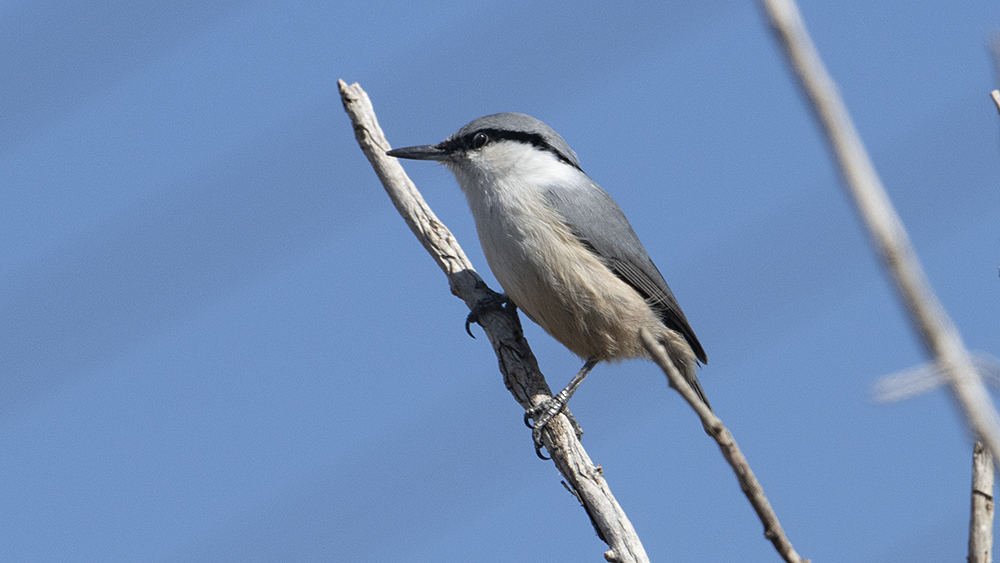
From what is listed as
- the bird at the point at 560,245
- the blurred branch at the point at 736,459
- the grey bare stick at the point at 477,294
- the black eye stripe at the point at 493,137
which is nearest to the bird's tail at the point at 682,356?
the bird at the point at 560,245

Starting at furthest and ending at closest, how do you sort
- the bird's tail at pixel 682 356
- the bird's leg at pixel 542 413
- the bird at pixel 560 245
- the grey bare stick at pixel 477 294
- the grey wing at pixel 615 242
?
1. the bird's tail at pixel 682 356
2. the grey wing at pixel 615 242
3. the bird at pixel 560 245
4. the bird's leg at pixel 542 413
5. the grey bare stick at pixel 477 294

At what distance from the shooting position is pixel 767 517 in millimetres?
1123

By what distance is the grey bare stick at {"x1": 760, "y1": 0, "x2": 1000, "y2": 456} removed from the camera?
1.95 feet

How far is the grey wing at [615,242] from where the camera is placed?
4.05 m

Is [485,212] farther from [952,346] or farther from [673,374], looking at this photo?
[952,346]

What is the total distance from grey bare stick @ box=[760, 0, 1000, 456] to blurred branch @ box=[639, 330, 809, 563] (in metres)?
0.37

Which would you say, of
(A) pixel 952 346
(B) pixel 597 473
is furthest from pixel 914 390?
(B) pixel 597 473

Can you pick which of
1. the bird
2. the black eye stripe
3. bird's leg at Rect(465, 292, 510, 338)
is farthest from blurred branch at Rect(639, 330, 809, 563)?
the black eye stripe

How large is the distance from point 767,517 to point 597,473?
1983 millimetres

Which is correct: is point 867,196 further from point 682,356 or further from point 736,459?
point 682,356

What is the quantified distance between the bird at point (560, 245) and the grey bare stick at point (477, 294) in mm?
116

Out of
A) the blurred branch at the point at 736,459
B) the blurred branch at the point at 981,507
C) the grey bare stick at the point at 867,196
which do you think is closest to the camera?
the grey bare stick at the point at 867,196

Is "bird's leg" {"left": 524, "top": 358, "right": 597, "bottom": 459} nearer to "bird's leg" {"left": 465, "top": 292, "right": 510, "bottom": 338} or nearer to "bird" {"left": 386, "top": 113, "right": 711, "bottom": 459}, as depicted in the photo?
"bird" {"left": 386, "top": 113, "right": 711, "bottom": 459}

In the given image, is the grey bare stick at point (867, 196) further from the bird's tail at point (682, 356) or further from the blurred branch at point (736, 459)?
the bird's tail at point (682, 356)
